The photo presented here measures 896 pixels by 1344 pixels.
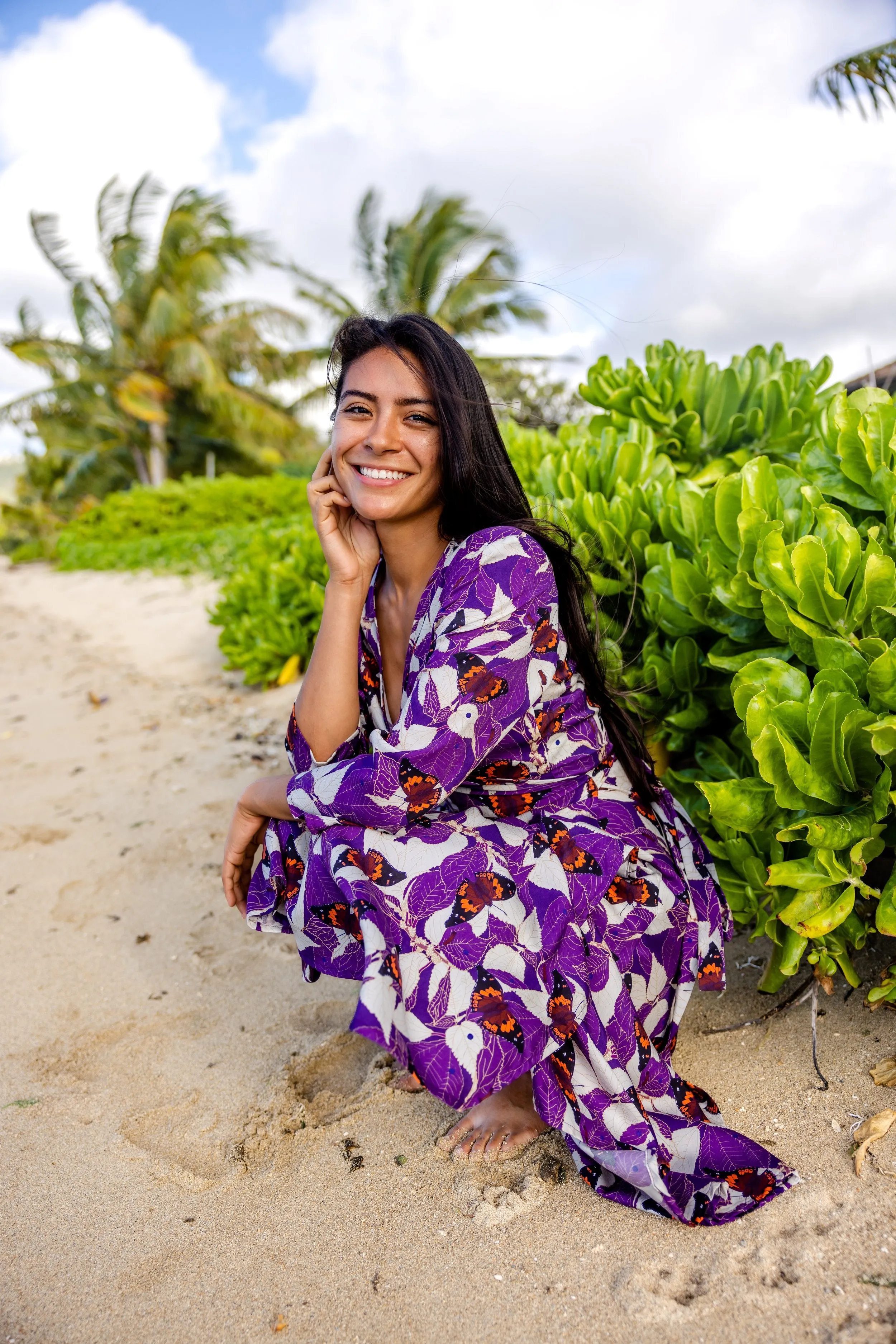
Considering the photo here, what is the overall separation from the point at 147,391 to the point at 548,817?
887 inches

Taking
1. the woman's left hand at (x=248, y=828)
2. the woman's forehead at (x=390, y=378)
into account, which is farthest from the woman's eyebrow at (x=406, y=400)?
the woman's left hand at (x=248, y=828)

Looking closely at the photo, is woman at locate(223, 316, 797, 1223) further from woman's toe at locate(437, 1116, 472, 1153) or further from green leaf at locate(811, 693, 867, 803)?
green leaf at locate(811, 693, 867, 803)

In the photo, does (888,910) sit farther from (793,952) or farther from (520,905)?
(520,905)

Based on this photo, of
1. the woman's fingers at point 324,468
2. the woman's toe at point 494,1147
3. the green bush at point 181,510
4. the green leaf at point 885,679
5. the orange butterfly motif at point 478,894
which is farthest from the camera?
the green bush at point 181,510

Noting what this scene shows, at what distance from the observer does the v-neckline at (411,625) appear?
199cm

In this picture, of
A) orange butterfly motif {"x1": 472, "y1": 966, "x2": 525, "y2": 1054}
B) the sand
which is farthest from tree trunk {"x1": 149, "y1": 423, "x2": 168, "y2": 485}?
orange butterfly motif {"x1": 472, "y1": 966, "x2": 525, "y2": 1054}

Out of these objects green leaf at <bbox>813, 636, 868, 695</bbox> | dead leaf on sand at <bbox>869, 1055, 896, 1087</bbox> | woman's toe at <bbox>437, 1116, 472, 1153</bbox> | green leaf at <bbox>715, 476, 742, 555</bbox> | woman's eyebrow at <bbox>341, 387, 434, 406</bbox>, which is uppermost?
woman's eyebrow at <bbox>341, 387, 434, 406</bbox>

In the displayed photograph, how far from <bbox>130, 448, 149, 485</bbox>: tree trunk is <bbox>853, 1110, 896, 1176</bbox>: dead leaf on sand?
2395cm

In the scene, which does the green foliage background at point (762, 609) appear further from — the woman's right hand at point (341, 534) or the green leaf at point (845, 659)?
the woman's right hand at point (341, 534)

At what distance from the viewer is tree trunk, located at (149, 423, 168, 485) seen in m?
Answer: 22.5

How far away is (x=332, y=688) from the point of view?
2014 millimetres

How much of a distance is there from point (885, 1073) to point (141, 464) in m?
24.5

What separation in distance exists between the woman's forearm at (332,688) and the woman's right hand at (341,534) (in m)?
0.07

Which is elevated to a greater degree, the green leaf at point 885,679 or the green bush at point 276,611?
the green leaf at point 885,679
